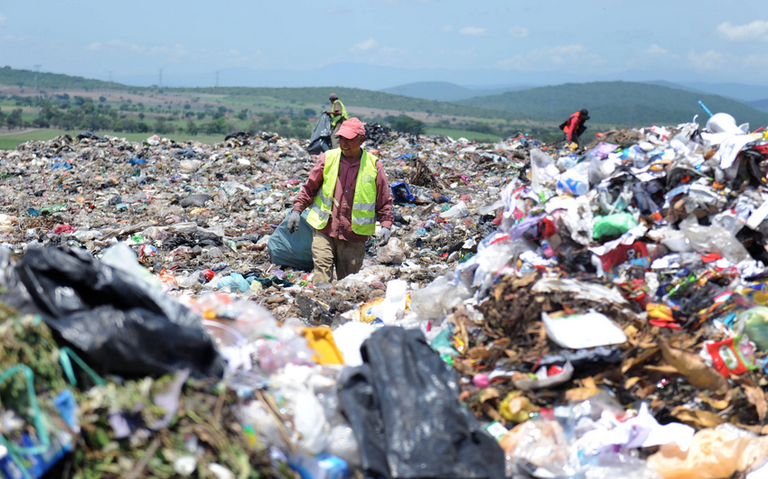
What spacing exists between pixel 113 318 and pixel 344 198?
114 inches

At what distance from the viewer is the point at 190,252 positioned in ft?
21.5

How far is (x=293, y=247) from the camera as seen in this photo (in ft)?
19.1

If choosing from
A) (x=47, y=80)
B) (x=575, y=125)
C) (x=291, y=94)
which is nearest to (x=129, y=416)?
(x=575, y=125)

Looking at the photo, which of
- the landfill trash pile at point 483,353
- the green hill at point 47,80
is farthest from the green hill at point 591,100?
the landfill trash pile at point 483,353

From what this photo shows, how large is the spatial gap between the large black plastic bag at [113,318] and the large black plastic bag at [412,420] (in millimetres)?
555

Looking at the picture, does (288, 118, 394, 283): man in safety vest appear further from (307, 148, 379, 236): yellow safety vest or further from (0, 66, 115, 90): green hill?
(0, 66, 115, 90): green hill

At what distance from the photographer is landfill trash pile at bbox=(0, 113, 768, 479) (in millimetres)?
1740

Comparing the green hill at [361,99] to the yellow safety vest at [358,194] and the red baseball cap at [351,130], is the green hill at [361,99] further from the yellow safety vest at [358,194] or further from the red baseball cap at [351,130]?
the red baseball cap at [351,130]

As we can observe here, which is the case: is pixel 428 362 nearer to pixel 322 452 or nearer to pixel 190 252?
pixel 322 452

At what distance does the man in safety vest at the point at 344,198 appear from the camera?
4.62 m

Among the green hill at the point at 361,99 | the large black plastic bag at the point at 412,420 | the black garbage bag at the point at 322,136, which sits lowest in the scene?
the large black plastic bag at the point at 412,420

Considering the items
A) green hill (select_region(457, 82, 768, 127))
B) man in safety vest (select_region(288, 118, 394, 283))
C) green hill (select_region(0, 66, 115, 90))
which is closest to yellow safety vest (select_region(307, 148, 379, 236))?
man in safety vest (select_region(288, 118, 394, 283))

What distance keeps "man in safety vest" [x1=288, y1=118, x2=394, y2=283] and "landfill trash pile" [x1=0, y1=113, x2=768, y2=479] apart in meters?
0.61

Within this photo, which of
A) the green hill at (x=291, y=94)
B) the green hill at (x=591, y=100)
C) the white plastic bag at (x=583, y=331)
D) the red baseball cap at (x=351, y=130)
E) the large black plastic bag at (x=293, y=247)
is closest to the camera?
the white plastic bag at (x=583, y=331)
